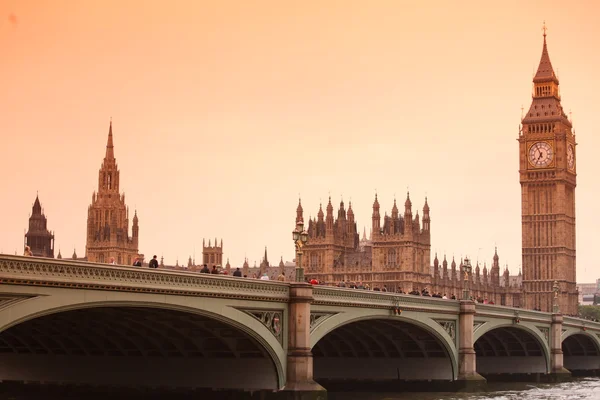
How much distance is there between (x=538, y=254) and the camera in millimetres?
154750

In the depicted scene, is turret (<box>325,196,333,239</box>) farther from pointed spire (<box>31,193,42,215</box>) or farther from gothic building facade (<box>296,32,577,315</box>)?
pointed spire (<box>31,193,42,215</box>)

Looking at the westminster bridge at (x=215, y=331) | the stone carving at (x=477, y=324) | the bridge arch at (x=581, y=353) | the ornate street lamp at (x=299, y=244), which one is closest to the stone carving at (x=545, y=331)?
the westminster bridge at (x=215, y=331)

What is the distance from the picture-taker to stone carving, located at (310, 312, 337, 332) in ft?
165

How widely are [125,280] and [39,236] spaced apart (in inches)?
6085

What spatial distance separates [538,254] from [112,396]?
108201mm

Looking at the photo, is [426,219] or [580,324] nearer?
[580,324]

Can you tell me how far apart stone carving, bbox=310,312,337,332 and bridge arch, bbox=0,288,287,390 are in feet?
8.43

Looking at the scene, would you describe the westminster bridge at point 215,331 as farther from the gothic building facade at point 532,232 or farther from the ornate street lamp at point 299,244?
the gothic building facade at point 532,232

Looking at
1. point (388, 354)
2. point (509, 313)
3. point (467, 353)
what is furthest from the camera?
→ point (509, 313)

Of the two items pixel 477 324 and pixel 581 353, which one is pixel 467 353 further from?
pixel 581 353

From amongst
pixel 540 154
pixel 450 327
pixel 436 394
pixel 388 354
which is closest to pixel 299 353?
pixel 436 394

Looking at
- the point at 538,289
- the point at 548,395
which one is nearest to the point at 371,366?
the point at 548,395

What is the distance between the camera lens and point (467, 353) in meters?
68.0

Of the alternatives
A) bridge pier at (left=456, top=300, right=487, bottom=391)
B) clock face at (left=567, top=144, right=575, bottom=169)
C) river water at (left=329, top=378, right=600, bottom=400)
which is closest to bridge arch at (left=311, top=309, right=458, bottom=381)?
bridge pier at (left=456, top=300, right=487, bottom=391)
